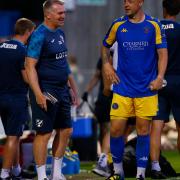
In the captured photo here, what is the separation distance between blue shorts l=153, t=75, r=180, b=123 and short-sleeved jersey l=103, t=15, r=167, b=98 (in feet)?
Answer: 3.69

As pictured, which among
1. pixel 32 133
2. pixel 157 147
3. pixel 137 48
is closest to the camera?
pixel 137 48

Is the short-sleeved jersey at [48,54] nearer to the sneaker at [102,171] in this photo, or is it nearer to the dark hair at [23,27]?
the dark hair at [23,27]

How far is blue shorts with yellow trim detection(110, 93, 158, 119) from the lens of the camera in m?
9.95

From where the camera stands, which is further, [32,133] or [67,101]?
[32,133]

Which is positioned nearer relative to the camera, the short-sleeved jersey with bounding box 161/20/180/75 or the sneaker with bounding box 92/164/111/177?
the short-sleeved jersey with bounding box 161/20/180/75

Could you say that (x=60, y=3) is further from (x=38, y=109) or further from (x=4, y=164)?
(x=4, y=164)

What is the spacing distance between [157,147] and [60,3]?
83.8 inches

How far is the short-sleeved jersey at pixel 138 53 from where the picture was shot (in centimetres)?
989

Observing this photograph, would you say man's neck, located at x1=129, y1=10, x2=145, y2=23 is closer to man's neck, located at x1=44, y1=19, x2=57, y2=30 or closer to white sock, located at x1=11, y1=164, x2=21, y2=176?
man's neck, located at x1=44, y1=19, x2=57, y2=30

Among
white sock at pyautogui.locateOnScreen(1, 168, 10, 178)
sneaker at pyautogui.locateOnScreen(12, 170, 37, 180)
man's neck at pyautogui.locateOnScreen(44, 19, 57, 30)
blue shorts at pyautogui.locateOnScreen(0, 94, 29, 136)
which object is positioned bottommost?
sneaker at pyautogui.locateOnScreen(12, 170, 37, 180)

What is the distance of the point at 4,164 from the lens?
11273 millimetres

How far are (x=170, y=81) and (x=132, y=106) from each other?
1218mm

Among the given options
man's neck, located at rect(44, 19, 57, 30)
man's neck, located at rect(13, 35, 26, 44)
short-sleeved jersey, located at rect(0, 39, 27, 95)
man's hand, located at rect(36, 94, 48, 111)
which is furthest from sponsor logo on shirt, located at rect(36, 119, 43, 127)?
man's neck, located at rect(13, 35, 26, 44)

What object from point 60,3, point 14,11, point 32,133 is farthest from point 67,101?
point 14,11
